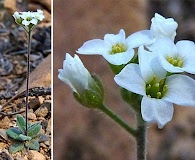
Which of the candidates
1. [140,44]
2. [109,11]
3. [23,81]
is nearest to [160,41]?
[140,44]

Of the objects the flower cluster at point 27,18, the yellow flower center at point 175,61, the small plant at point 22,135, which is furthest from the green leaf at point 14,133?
the yellow flower center at point 175,61

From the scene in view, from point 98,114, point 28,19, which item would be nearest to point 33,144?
point 28,19

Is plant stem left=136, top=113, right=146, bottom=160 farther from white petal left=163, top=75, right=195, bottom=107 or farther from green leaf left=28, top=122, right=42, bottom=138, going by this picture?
green leaf left=28, top=122, right=42, bottom=138

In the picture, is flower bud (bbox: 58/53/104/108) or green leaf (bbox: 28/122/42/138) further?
green leaf (bbox: 28/122/42/138)

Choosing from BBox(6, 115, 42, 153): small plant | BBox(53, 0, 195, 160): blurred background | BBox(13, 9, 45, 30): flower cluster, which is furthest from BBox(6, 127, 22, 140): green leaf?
BBox(53, 0, 195, 160): blurred background

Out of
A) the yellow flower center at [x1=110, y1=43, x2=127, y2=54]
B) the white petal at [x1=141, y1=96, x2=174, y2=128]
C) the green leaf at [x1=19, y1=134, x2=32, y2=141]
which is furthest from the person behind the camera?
the green leaf at [x1=19, y1=134, x2=32, y2=141]

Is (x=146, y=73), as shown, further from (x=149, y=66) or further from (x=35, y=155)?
(x=35, y=155)

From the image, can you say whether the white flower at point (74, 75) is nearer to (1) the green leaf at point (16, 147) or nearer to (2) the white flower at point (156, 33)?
(2) the white flower at point (156, 33)
